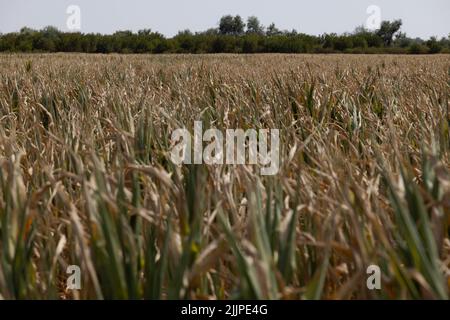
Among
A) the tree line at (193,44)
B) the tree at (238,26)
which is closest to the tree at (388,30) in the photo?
the tree line at (193,44)

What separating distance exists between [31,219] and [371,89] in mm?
2475

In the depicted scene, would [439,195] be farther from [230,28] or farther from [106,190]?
[230,28]

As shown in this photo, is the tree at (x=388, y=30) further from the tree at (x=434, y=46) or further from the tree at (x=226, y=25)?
the tree at (x=226, y=25)

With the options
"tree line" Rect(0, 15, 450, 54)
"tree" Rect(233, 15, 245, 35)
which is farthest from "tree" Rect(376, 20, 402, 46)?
"tree" Rect(233, 15, 245, 35)

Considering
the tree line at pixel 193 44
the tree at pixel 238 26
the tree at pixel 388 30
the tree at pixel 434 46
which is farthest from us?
the tree at pixel 238 26

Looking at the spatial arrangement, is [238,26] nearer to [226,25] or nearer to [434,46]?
[226,25]

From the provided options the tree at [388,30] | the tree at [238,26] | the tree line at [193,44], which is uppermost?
the tree at [238,26]

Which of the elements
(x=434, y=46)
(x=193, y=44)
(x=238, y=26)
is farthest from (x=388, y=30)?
(x=238, y=26)

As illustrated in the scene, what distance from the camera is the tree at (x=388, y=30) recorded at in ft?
170

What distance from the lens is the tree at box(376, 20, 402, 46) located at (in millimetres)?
51688

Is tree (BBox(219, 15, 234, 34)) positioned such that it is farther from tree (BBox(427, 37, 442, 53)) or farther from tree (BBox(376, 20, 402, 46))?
tree (BBox(427, 37, 442, 53))
